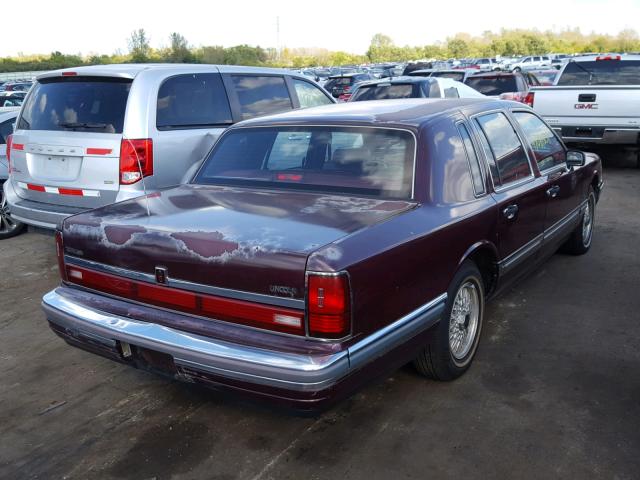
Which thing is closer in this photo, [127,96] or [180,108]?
[127,96]

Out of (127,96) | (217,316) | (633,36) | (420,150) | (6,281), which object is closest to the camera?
(217,316)

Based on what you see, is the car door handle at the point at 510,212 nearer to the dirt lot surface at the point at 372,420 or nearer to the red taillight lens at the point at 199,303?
the dirt lot surface at the point at 372,420

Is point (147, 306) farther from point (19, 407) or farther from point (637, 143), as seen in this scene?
point (637, 143)

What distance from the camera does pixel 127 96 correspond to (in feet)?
18.1

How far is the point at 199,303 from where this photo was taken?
2.97 m

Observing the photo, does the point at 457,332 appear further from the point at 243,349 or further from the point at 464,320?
the point at 243,349

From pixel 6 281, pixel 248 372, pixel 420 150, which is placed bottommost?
pixel 6 281

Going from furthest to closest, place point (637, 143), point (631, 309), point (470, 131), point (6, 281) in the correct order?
point (637, 143) < point (6, 281) < point (631, 309) < point (470, 131)

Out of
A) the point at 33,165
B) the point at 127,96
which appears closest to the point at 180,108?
the point at 127,96

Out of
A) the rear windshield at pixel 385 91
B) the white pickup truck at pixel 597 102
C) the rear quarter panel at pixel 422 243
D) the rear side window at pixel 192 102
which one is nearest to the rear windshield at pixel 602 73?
the white pickup truck at pixel 597 102

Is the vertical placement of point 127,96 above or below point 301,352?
above

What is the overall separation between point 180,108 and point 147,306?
3.24 m

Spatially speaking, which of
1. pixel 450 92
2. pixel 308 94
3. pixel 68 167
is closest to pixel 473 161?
pixel 68 167

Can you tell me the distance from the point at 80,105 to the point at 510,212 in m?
3.77
